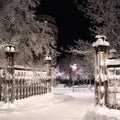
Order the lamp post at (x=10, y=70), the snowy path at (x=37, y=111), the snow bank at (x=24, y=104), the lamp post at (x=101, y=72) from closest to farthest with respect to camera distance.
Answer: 1. the lamp post at (x=101, y=72)
2. the snowy path at (x=37, y=111)
3. the snow bank at (x=24, y=104)
4. the lamp post at (x=10, y=70)

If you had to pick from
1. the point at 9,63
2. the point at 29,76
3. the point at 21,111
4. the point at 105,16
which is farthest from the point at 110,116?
the point at 105,16

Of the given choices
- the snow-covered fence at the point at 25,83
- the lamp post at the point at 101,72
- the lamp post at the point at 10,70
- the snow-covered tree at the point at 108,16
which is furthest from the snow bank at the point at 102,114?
the snow-covered tree at the point at 108,16

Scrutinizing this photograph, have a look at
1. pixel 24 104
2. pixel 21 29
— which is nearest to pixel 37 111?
pixel 24 104

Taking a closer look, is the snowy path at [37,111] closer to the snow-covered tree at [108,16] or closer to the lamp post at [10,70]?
the lamp post at [10,70]

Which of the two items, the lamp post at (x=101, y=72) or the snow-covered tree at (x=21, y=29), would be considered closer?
the lamp post at (x=101, y=72)

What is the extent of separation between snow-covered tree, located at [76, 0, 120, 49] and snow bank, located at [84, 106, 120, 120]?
37.3 ft

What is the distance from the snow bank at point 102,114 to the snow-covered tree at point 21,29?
11.5 meters

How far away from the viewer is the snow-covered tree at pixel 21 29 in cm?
2042

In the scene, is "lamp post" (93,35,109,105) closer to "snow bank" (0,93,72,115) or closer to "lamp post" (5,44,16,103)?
"snow bank" (0,93,72,115)

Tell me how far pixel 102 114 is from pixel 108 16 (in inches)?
534

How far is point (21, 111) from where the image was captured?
41.0ft

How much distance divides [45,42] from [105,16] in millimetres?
4753

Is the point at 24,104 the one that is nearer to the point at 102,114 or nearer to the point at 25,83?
the point at 25,83

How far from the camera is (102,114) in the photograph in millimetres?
8953
